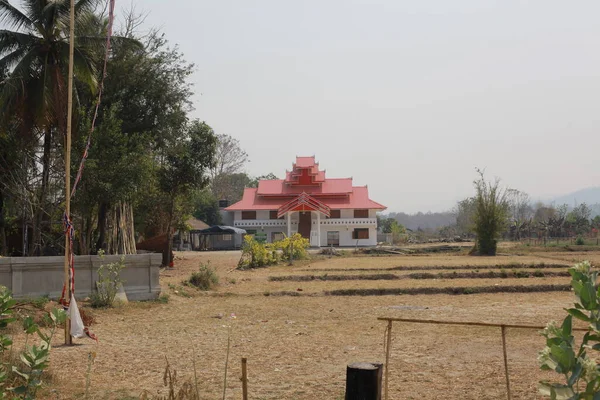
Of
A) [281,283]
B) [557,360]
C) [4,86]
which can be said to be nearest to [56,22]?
[4,86]

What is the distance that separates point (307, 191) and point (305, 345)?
4840 cm

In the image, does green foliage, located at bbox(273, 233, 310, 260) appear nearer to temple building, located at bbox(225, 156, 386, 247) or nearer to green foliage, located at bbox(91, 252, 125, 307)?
green foliage, located at bbox(91, 252, 125, 307)

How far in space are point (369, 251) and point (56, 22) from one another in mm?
27550

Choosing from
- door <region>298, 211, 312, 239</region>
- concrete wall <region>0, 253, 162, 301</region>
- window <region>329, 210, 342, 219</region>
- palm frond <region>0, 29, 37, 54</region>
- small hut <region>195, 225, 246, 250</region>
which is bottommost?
concrete wall <region>0, 253, 162, 301</region>

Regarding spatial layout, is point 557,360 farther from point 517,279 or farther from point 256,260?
point 256,260

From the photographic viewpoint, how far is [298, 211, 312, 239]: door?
54.1m

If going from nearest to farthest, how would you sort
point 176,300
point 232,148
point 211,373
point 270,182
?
point 211,373 → point 176,300 → point 270,182 → point 232,148

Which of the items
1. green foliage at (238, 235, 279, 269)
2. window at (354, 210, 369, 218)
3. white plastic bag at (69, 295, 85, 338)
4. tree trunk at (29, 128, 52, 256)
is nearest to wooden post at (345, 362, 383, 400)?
white plastic bag at (69, 295, 85, 338)

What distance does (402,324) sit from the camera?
11.4 meters

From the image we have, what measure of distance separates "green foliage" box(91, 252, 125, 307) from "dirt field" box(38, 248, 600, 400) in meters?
0.45

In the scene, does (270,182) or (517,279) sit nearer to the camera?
(517,279)

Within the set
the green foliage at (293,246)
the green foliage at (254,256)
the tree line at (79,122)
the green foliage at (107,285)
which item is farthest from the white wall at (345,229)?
the green foliage at (107,285)

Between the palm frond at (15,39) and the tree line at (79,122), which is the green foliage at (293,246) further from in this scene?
→ the palm frond at (15,39)

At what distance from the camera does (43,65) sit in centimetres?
1845
